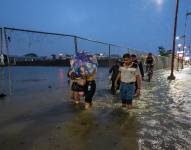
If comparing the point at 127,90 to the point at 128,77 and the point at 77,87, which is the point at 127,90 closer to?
the point at 128,77

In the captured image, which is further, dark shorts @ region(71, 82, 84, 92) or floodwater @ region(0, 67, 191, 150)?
dark shorts @ region(71, 82, 84, 92)

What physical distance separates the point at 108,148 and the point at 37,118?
9.78ft

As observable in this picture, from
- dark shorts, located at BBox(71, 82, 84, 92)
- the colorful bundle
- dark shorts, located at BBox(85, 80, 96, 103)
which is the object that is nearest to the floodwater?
dark shorts, located at BBox(85, 80, 96, 103)

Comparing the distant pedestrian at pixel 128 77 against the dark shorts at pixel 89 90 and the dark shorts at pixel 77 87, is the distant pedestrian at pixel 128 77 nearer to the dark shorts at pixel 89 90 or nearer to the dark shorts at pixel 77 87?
the dark shorts at pixel 89 90

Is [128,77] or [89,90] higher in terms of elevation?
[128,77]

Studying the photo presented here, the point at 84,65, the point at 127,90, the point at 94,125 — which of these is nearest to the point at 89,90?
the point at 84,65

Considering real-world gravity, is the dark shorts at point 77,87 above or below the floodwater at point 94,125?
above

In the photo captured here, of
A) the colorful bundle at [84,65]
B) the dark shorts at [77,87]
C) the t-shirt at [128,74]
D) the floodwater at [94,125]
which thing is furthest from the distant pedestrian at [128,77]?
the dark shorts at [77,87]

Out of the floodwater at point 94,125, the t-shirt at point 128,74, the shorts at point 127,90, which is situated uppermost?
the t-shirt at point 128,74

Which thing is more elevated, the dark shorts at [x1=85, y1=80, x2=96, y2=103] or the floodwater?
the dark shorts at [x1=85, y1=80, x2=96, y2=103]

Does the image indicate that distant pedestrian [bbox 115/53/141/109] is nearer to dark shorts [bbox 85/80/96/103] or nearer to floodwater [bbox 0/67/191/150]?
floodwater [bbox 0/67/191/150]

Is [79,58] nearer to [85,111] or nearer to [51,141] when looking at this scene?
[85,111]

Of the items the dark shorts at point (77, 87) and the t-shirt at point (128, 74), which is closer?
the t-shirt at point (128, 74)

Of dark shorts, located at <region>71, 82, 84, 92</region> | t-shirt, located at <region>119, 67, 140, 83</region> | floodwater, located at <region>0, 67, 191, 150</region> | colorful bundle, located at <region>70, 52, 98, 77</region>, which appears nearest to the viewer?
floodwater, located at <region>0, 67, 191, 150</region>
